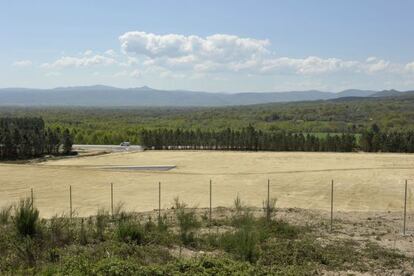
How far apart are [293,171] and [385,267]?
36.6 metres

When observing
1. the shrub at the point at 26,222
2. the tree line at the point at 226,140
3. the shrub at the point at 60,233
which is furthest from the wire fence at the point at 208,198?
the tree line at the point at 226,140

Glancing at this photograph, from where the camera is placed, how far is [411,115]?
156250 millimetres

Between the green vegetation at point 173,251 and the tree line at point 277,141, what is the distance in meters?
62.0

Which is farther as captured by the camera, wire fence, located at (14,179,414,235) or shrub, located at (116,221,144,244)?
wire fence, located at (14,179,414,235)

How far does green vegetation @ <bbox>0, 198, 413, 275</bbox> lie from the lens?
1211 centimetres

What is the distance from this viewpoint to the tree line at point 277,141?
7856 centimetres

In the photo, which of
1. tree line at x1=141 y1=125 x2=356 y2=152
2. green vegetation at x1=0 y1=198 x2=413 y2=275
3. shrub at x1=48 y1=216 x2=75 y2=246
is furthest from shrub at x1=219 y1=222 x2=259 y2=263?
tree line at x1=141 y1=125 x2=356 y2=152

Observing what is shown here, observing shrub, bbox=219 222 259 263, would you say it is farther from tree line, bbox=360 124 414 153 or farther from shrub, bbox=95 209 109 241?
tree line, bbox=360 124 414 153

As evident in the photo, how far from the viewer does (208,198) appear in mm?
Answer: 35750

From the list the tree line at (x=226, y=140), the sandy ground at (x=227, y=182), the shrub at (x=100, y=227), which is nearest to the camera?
the shrub at (x=100, y=227)

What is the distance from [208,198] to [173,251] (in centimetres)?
1997

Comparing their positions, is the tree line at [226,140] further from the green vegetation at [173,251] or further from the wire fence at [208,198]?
the green vegetation at [173,251]

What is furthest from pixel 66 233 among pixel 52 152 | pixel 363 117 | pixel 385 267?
pixel 363 117

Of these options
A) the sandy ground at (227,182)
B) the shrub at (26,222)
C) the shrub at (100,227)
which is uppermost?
the shrub at (26,222)
